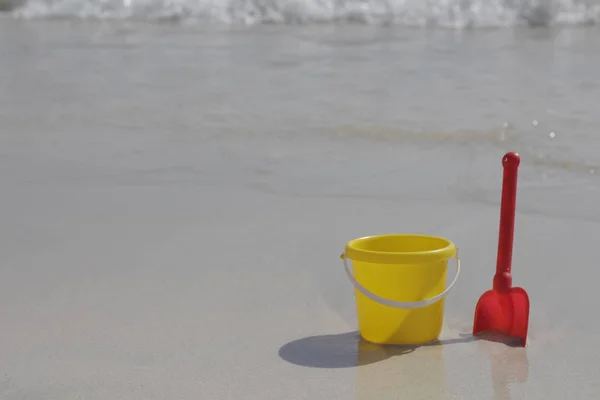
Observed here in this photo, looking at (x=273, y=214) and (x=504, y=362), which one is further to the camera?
(x=273, y=214)

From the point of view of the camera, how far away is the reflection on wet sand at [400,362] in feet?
6.70

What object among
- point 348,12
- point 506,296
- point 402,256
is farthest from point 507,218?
point 348,12

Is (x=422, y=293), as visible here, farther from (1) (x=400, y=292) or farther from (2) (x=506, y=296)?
(2) (x=506, y=296)

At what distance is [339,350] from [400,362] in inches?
6.5

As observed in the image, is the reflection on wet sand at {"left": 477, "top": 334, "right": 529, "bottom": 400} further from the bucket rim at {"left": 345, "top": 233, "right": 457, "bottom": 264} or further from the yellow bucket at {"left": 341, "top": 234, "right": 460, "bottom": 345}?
the bucket rim at {"left": 345, "top": 233, "right": 457, "bottom": 264}

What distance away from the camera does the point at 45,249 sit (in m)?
3.08

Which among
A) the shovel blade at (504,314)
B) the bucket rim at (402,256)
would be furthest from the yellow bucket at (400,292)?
→ the shovel blade at (504,314)

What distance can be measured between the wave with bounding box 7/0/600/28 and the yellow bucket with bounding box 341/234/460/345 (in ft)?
29.4

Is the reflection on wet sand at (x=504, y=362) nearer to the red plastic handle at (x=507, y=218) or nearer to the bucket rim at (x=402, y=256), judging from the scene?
the red plastic handle at (x=507, y=218)

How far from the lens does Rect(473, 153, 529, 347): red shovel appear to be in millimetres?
2312

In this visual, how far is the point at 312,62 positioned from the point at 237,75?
945 mm

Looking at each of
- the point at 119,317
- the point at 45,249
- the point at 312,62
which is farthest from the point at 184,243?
the point at 312,62

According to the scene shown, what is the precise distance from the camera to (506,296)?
7.77 ft

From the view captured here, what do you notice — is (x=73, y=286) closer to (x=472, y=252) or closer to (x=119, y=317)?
(x=119, y=317)
